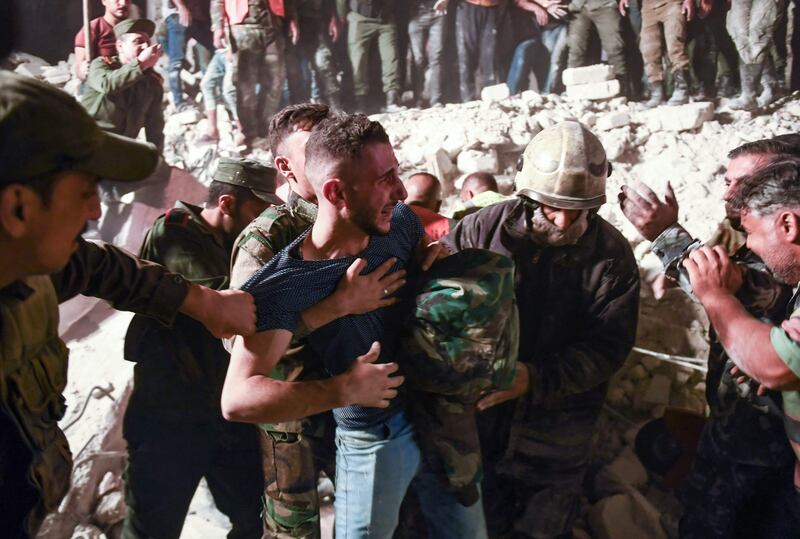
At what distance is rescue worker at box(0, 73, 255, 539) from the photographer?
1222 mm

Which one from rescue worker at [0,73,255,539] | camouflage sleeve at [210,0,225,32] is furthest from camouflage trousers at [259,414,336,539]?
camouflage sleeve at [210,0,225,32]

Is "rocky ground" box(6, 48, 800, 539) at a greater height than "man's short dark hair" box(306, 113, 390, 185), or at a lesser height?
lesser

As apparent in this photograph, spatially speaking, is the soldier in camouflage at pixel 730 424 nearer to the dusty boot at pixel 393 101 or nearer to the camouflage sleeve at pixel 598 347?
the camouflage sleeve at pixel 598 347

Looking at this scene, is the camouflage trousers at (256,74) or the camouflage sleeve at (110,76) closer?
the camouflage sleeve at (110,76)

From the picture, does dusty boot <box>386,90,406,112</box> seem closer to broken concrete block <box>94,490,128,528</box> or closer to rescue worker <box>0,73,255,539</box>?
broken concrete block <box>94,490,128,528</box>

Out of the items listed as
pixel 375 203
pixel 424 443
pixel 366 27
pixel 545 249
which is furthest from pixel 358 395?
pixel 366 27

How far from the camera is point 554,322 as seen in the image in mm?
2561

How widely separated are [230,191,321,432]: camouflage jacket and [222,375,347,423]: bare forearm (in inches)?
7.4

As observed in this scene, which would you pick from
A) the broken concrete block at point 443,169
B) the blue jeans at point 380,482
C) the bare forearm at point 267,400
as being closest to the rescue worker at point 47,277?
the bare forearm at point 267,400

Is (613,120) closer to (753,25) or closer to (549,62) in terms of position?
(549,62)

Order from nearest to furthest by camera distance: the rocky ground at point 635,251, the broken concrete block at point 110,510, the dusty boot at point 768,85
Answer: the rocky ground at point 635,251 → the broken concrete block at point 110,510 → the dusty boot at point 768,85

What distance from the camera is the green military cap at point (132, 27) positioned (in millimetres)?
4684

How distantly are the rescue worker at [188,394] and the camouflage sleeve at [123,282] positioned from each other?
937mm

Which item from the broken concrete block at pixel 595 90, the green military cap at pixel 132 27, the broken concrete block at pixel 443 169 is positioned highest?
the green military cap at pixel 132 27
